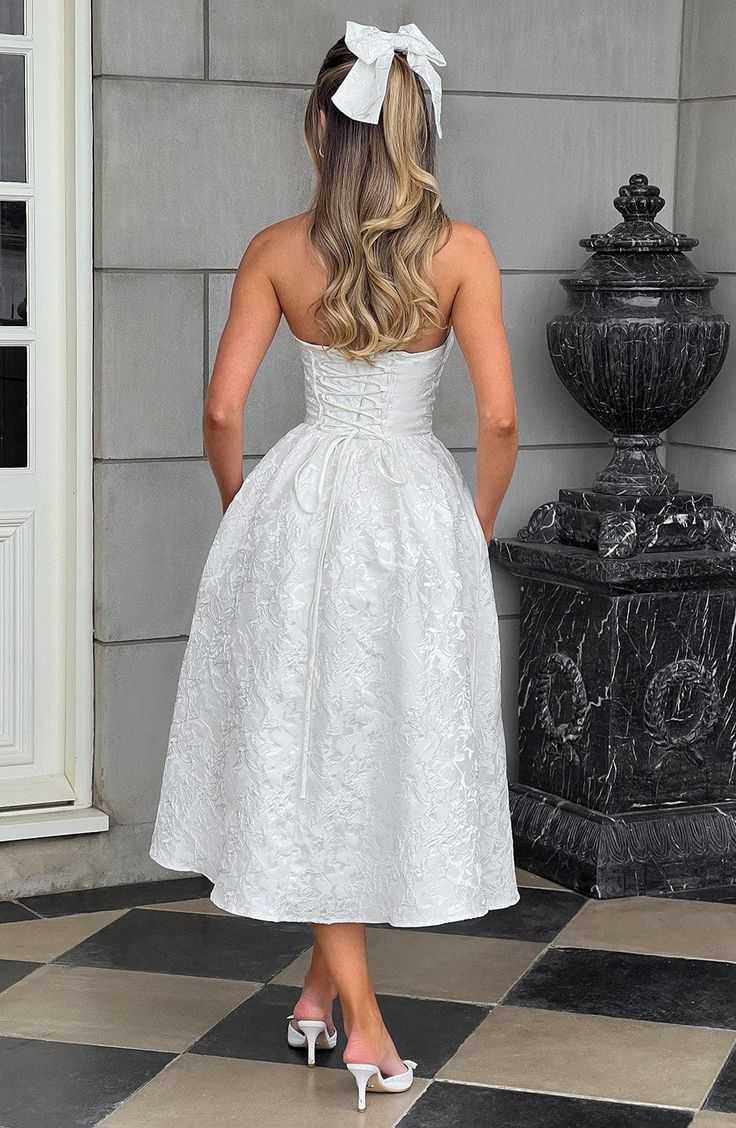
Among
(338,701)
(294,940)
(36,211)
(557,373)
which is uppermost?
(36,211)

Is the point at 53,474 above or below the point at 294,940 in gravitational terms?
above

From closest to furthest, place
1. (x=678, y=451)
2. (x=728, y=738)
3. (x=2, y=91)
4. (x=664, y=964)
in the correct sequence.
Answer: (x=664, y=964)
(x=2, y=91)
(x=728, y=738)
(x=678, y=451)

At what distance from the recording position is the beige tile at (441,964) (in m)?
3.07

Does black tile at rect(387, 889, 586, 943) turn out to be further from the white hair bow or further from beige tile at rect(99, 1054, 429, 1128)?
the white hair bow

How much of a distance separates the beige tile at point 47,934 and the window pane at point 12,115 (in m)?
1.70

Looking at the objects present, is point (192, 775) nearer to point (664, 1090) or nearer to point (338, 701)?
point (338, 701)

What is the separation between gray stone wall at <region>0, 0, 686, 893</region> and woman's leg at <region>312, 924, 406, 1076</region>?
125 centimetres

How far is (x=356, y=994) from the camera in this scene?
2.57m

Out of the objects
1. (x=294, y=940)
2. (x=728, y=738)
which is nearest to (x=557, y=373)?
(x=728, y=738)

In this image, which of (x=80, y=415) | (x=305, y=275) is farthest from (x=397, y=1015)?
(x=80, y=415)

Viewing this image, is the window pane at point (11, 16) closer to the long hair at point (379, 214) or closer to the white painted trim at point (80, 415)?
the white painted trim at point (80, 415)

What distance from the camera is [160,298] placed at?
3.62m

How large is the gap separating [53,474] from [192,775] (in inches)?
48.4

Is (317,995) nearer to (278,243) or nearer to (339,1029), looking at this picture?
(339,1029)
